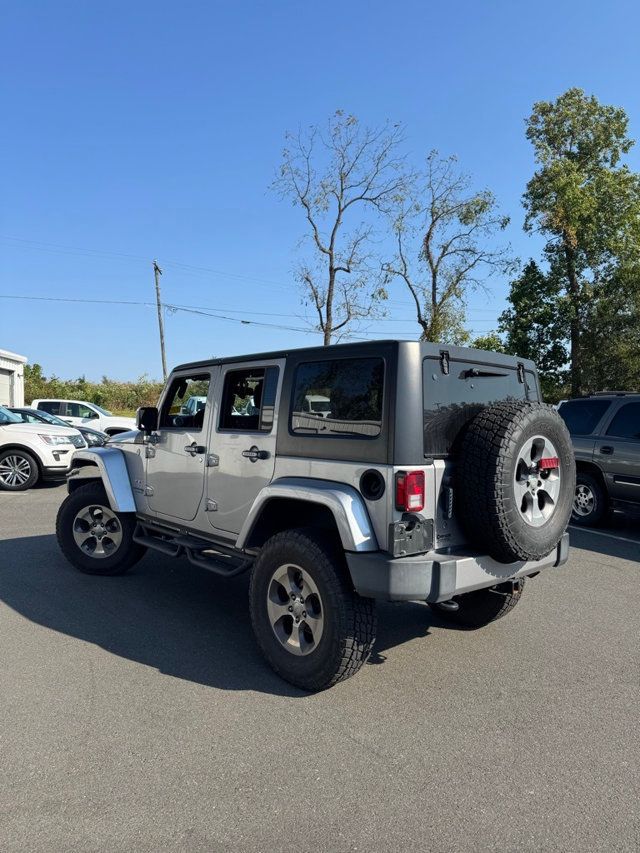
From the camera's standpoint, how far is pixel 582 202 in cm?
2316

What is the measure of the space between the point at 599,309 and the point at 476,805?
23396mm

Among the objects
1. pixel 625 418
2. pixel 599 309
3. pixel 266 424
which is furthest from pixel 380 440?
pixel 599 309

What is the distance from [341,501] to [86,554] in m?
3.38

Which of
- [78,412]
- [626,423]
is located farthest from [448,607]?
[78,412]

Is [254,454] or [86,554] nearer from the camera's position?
[254,454]

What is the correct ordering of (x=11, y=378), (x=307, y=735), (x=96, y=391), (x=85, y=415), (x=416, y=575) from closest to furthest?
(x=307, y=735)
(x=416, y=575)
(x=85, y=415)
(x=11, y=378)
(x=96, y=391)

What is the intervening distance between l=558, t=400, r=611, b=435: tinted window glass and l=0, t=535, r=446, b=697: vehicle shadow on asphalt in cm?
520

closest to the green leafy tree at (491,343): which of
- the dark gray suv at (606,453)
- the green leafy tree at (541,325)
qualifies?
the green leafy tree at (541,325)

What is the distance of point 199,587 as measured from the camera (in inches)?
212

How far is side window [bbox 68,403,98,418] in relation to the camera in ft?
63.6

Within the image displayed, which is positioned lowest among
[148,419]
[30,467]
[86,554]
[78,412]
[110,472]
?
[86,554]

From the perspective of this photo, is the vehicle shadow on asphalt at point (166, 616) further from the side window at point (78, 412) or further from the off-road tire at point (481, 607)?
the side window at point (78, 412)

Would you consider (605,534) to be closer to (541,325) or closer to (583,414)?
(583,414)

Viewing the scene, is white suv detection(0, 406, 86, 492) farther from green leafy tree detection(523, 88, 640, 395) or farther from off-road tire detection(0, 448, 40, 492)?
green leafy tree detection(523, 88, 640, 395)
